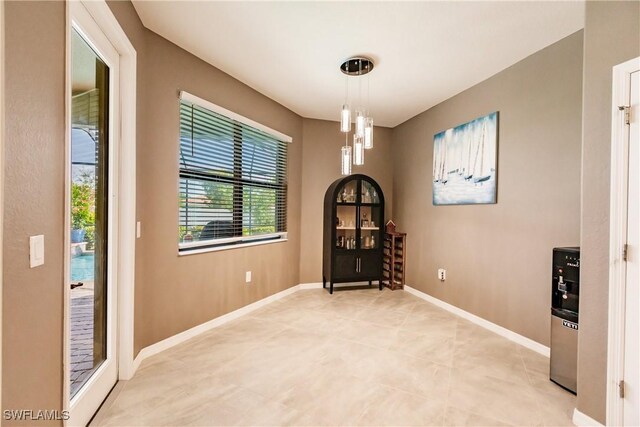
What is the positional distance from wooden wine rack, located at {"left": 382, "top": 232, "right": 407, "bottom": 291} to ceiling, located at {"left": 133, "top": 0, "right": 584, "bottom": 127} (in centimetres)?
222

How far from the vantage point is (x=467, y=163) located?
3.32 metres

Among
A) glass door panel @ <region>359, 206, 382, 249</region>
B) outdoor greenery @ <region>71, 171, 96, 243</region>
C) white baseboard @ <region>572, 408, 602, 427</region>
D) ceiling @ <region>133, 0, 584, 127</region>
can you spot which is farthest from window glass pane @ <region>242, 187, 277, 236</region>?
white baseboard @ <region>572, 408, 602, 427</region>

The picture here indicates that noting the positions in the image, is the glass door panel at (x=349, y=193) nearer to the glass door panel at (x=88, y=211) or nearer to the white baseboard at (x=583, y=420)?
the glass door panel at (x=88, y=211)

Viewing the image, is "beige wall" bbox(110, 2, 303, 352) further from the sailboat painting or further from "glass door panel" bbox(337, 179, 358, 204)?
the sailboat painting

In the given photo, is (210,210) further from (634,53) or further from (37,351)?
(634,53)

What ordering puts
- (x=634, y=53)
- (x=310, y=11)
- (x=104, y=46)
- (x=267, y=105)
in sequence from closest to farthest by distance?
(x=634, y=53) < (x=104, y=46) < (x=310, y=11) < (x=267, y=105)

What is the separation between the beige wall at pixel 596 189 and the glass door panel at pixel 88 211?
2762 millimetres

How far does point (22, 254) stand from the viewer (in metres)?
1.00

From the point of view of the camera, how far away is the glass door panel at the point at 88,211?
158 centimetres

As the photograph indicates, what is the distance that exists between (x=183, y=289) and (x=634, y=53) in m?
3.39

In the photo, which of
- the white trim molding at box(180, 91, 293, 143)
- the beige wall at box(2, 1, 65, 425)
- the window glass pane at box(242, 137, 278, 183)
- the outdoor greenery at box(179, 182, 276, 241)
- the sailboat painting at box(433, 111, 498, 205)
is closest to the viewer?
the beige wall at box(2, 1, 65, 425)

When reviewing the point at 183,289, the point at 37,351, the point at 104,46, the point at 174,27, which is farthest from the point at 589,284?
the point at 174,27

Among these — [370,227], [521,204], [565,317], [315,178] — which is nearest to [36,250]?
[565,317]

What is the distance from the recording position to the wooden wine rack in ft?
14.9
